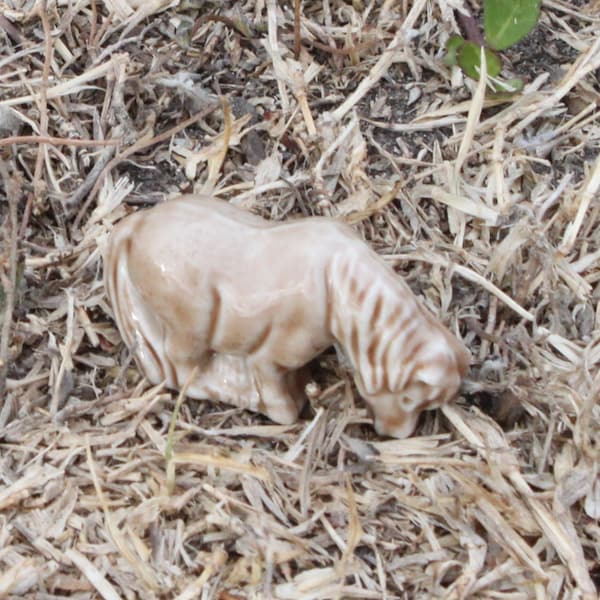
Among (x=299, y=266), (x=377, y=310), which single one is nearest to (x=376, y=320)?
(x=377, y=310)

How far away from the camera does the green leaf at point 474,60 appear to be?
1.73 m

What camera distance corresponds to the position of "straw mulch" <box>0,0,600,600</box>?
1.33 meters

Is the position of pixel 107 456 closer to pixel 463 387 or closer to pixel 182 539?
pixel 182 539

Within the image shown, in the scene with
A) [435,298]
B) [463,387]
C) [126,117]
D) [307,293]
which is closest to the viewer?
[307,293]

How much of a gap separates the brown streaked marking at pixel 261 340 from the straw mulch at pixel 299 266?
119mm

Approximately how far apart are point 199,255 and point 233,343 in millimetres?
129

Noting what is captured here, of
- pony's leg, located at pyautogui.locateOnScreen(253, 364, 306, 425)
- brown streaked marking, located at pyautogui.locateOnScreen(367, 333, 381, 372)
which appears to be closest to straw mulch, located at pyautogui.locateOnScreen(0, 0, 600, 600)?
pony's leg, located at pyautogui.locateOnScreen(253, 364, 306, 425)

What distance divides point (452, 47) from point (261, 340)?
675mm

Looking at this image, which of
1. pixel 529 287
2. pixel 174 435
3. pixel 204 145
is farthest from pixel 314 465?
pixel 204 145

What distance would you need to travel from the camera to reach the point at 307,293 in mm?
1324

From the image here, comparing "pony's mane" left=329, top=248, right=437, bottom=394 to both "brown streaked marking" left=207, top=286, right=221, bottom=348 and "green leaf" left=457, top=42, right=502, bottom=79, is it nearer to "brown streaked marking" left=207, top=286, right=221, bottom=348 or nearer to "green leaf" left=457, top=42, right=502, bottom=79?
"brown streaked marking" left=207, top=286, right=221, bottom=348

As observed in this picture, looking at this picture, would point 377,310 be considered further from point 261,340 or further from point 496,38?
point 496,38

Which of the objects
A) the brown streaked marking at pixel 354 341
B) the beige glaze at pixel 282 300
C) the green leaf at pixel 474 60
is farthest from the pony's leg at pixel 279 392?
the green leaf at pixel 474 60

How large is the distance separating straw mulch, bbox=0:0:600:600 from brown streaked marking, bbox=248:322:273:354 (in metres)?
0.12
